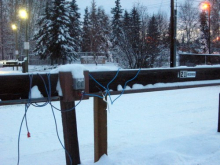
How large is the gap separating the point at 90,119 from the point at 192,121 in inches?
106

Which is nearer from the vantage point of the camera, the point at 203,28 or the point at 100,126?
the point at 100,126

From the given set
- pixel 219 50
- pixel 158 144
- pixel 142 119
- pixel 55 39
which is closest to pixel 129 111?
pixel 142 119

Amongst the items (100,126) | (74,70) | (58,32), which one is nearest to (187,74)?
(100,126)

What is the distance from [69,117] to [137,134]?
300 cm

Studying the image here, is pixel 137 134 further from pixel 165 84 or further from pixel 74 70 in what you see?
pixel 74 70

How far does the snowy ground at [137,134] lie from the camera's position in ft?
13.0

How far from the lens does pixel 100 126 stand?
11.1ft

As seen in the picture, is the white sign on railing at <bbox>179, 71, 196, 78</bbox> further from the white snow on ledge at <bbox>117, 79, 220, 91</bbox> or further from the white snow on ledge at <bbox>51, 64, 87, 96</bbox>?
the white snow on ledge at <bbox>51, 64, 87, 96</bbox>

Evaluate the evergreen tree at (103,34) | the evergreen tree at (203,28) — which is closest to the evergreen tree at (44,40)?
the evergreen tree at (103,34)

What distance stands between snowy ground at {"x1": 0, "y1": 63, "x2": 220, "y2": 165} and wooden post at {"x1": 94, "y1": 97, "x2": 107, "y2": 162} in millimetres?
121

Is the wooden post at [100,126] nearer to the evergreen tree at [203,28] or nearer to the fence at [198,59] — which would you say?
the fence at [198,59]

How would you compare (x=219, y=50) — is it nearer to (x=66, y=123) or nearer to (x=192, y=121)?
(x=192, y=121)

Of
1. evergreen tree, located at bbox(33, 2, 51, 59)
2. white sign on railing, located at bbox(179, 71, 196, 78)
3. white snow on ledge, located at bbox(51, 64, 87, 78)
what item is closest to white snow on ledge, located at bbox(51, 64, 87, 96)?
white snow on ledge, located at bbox(51, 64, 87, 78)

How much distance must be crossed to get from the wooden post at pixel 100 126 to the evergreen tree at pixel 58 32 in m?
30.0
